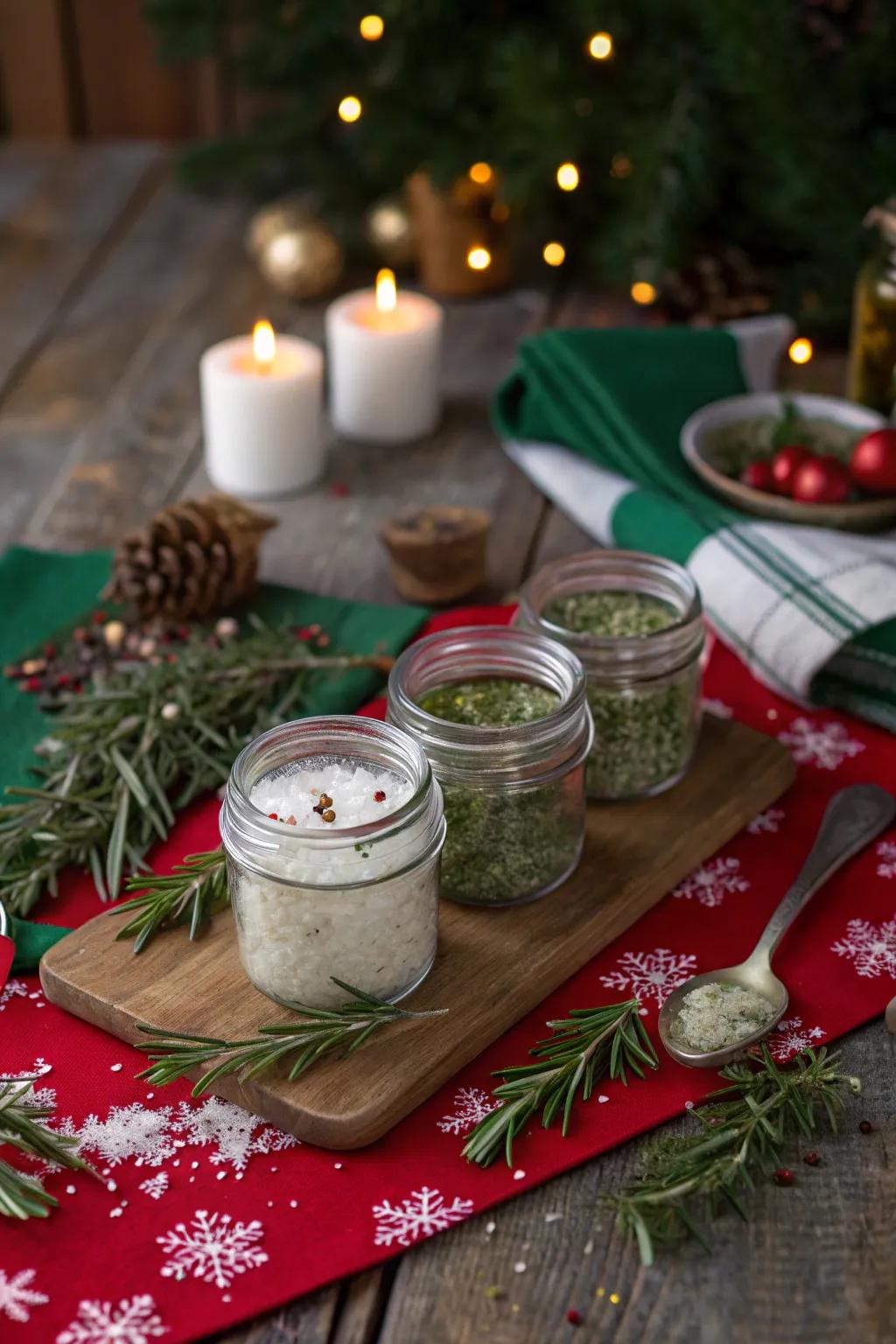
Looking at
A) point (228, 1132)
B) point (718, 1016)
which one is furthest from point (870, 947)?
point (228, 1132)

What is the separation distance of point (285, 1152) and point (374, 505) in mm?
1017

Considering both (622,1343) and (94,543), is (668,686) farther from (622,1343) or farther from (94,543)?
(94,543)

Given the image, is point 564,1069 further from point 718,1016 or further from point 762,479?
point 762,479

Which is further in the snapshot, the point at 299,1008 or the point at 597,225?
the point at 597,225

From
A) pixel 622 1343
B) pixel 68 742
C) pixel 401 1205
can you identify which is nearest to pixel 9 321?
pixel 68 742

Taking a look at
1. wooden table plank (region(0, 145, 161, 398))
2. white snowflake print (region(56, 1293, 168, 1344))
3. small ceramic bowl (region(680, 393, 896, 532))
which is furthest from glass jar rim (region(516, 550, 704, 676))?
wooden table plank (region(0, 145, 161, 398))

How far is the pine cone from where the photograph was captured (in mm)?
1518

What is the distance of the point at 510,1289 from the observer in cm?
87

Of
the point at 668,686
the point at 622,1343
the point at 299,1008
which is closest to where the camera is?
the point at 622,1343

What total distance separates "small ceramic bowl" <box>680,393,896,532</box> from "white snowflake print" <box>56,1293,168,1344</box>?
108cm

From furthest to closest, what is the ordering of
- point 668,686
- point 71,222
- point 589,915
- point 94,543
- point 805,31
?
1. point 71,222
2. point 805,31
3. point 94,543
4. point 668,686
5. point 589,915

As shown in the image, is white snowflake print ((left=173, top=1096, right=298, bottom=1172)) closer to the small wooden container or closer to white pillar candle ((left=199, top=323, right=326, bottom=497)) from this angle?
the small wooden container

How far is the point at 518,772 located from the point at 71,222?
1.90 m

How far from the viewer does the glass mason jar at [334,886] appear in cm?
96
